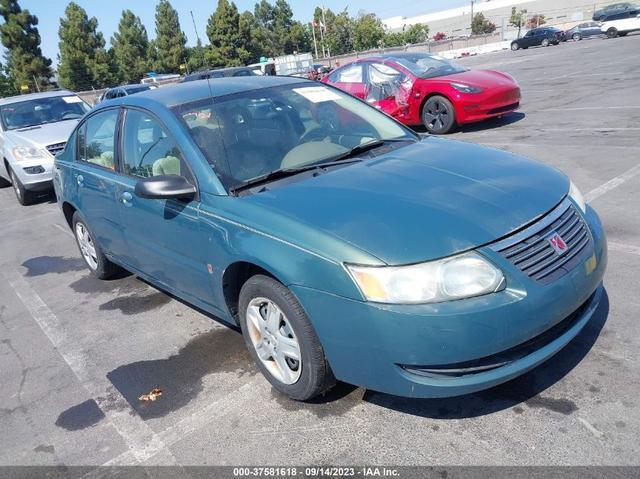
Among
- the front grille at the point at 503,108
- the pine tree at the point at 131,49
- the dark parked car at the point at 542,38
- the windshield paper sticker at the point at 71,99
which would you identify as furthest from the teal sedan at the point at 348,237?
the pine tree at the point at 131,49

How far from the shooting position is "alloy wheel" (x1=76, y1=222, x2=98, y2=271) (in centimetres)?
516

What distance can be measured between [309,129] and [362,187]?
0.94 meters

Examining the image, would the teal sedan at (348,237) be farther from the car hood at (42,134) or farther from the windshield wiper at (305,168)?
the car hood at (42,134)

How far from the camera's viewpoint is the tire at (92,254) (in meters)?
5.04

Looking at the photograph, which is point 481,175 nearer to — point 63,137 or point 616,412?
point 616,412

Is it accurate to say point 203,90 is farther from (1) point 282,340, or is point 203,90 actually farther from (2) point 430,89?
(2) point 430,89

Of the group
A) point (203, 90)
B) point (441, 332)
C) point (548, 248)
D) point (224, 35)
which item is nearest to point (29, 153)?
point (203, 90)

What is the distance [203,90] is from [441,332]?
8.28 feet

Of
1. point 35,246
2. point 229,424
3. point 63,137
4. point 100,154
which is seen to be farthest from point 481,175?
point 63,137

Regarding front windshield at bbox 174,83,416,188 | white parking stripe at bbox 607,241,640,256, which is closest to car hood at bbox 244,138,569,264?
front windshield at bbox 174,83,416,188

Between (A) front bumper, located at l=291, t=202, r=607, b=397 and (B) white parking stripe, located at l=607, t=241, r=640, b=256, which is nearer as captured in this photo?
(A) front bumper, located at l=291, t=202, r=607, b=397

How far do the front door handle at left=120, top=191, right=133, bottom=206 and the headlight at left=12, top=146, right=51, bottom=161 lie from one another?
5692mm

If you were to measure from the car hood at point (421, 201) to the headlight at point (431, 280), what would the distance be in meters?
0.05

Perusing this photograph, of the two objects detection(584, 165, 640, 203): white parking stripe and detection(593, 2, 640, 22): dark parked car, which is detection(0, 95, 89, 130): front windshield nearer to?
detection(584, 165, 640, 203): white parking stripe
